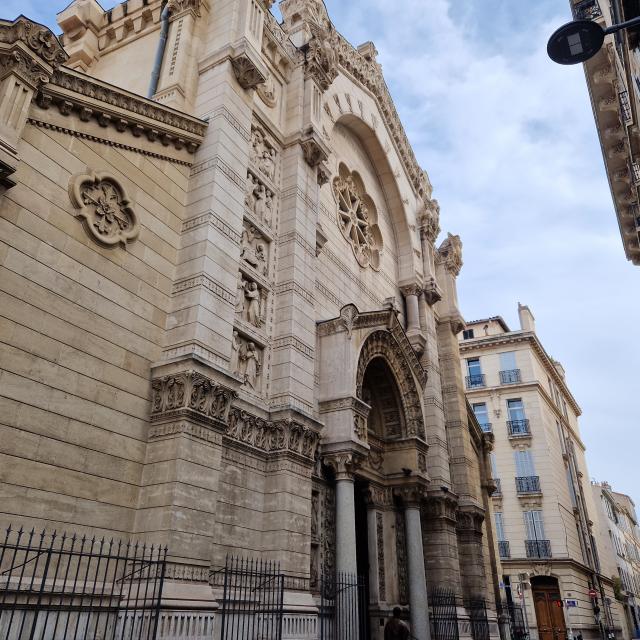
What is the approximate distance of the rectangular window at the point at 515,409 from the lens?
39812 mm

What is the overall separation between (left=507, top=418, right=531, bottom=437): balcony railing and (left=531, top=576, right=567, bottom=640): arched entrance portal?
8550mm

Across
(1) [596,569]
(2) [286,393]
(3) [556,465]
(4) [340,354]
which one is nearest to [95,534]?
(2) [286,393]

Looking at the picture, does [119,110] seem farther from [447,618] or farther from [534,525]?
[534,525]

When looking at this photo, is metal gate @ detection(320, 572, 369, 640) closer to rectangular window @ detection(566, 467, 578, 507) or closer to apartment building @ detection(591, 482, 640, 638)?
rectangular window @ detection(566, 467, 578, 507)

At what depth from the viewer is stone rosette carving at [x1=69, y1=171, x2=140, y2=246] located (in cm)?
1003

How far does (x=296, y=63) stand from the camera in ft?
56.2

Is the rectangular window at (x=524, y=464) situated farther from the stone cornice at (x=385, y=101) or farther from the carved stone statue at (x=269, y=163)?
the carved stone statue at (x=269, y=163)

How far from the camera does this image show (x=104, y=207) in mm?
10469

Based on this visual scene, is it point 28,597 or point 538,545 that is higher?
point 538,545

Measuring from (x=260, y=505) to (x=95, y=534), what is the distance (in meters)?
3.62

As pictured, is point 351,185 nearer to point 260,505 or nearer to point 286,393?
point 286,393

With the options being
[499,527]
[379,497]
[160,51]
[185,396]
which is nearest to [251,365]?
[185,396]

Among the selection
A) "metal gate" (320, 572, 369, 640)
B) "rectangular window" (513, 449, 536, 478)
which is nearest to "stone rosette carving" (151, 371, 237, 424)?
"metal gate" (320, 572, 369, 640)

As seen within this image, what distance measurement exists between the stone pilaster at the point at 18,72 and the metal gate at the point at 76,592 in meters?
5.21
